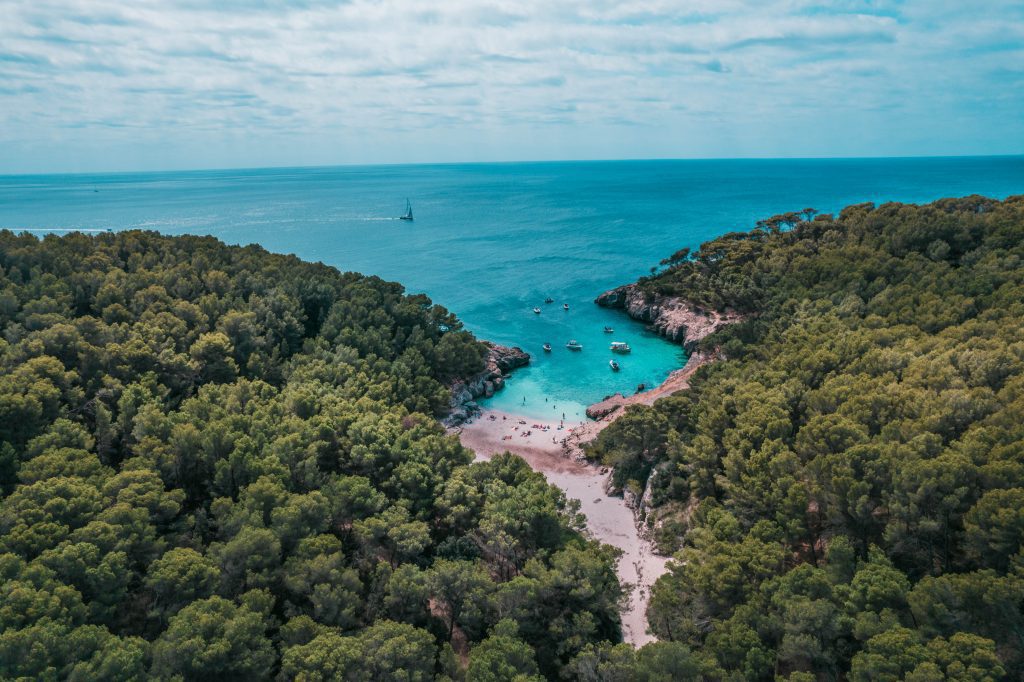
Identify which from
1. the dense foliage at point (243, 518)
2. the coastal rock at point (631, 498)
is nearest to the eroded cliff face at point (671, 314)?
the coastal rock at point (631, 498)

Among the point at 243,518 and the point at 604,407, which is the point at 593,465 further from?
the point at 243,518

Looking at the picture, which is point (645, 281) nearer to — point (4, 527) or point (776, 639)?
point (776, 639)

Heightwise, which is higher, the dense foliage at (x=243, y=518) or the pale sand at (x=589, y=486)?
the dense foliage at (x=243, y=518)

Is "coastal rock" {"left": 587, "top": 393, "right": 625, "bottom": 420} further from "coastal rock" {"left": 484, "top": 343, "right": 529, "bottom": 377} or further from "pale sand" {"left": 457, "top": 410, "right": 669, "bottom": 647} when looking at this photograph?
"coastal rock" {"left": 484, "top": 343, "right": 529, "bottom": 377}

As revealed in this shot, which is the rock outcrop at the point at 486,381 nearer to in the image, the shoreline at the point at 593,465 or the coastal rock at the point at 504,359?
the coastal rock at the point at 504,359

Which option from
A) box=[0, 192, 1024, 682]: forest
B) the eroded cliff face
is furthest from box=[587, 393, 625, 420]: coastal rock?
the eroded cliff face

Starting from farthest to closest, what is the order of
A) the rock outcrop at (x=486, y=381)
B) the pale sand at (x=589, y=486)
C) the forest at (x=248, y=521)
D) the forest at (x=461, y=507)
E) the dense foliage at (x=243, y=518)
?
the rock outcrop at (x=486, y=381) → the pale sand at (x=589, y=486) → the dense foliage at (x=243, y=518) → the forest at (x=248, y=521) → the forest at (x=461, y=507)

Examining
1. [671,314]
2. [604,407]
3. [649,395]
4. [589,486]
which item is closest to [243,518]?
[589,486]
